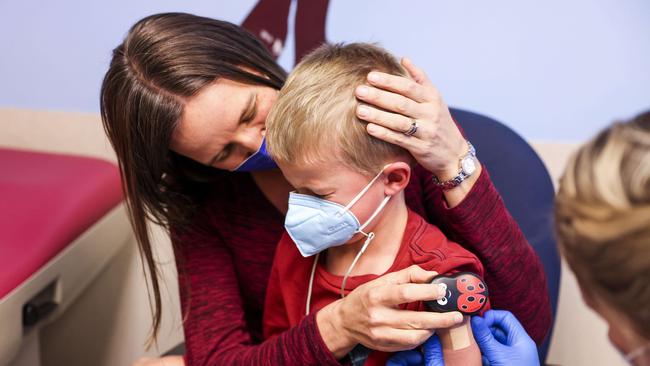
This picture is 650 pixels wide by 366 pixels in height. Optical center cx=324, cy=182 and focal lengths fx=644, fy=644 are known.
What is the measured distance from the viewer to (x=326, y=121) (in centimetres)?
97

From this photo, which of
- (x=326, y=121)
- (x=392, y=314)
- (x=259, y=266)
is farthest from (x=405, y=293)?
(x=259, y=266)

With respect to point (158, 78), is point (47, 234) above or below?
below

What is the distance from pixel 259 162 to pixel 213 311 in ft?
1.15

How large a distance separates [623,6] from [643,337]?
3.52 ft

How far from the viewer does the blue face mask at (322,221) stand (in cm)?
101

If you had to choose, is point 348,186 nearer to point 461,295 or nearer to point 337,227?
point 337,227

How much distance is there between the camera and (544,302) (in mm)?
1159

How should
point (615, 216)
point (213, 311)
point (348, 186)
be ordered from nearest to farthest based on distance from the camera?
point (615, 216)
point (348, 186)
point (213, 311)

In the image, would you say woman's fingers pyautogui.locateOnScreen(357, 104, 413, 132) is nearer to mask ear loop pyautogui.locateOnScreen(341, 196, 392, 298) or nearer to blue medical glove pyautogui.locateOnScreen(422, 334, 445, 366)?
mask ear loop pyautogui.locateOnScreen(341, 196, 392, 298)

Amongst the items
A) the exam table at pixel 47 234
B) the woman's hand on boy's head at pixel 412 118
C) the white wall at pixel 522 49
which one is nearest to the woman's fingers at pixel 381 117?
the woman's hand on boy's head at pixel 412 118

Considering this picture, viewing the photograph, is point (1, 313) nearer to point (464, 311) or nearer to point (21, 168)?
point (21, 168)

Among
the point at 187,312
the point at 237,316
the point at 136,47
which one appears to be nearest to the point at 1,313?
the point at 187,312

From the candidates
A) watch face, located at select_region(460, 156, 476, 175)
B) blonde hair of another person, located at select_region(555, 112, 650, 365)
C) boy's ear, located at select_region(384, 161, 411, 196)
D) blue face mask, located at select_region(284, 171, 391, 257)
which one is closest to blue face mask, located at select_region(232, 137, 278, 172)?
blue face mask, located at select_region(284, 171, 391, 257)

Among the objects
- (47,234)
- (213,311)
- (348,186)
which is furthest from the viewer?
(47,234)
